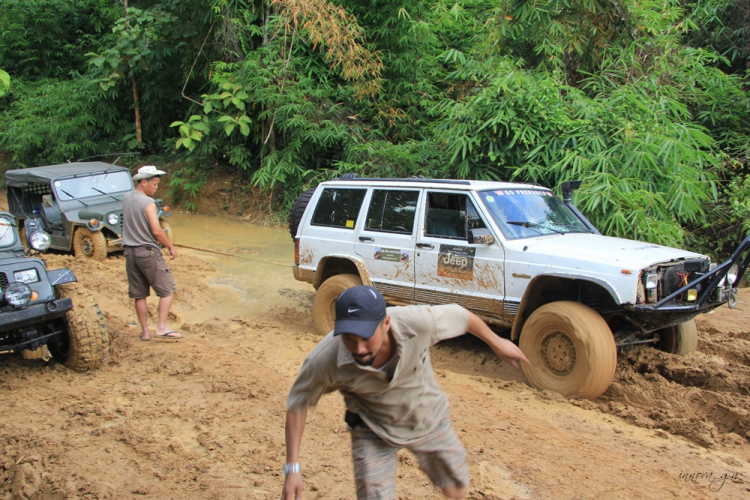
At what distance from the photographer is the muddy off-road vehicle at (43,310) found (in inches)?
184

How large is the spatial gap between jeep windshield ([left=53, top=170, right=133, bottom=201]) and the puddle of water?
1721 millimetres

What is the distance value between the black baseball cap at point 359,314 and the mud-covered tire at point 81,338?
390 cm

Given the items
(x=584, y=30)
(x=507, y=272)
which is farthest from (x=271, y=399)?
(x=584, y=30)

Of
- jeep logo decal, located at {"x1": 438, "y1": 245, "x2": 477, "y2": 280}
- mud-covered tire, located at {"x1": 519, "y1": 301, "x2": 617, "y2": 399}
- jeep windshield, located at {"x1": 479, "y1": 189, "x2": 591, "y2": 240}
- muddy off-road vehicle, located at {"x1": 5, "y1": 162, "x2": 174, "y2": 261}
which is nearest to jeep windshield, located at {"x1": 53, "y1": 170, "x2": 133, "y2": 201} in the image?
muddy off-road vehicle, located at {"x1": 5, "y1": 162, "x2": 174, "y2": 261}

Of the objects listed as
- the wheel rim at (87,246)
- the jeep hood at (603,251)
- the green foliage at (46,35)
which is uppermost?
the green foliage at (46,35)

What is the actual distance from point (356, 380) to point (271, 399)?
99.1 inches

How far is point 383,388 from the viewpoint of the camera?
7.29 ft

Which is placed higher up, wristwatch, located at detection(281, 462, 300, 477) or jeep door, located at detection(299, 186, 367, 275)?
jeep door, located at detection(299, 186, 367, 275)

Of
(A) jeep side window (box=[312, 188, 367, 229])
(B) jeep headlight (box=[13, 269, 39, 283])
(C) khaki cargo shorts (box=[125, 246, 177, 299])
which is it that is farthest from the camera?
(A) jeep side window (box=[312, 188, 367, 229])

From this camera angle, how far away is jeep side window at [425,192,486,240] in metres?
5.31

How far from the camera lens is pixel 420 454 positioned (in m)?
2.42

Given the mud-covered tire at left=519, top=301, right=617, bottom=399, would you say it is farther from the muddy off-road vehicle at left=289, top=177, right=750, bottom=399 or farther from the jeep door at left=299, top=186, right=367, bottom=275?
the jeep door at left=299, top=186, right=367, bottom=275

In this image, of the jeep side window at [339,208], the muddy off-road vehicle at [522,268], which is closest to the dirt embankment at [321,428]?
the muddy off-road vehicle at [522,268]

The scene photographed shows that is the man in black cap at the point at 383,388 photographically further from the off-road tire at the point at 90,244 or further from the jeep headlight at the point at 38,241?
the off-road tire at the point at 90,244
